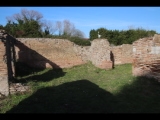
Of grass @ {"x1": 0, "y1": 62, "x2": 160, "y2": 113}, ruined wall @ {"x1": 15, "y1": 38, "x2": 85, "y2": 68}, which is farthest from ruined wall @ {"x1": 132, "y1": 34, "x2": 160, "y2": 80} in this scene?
ruined wall @ {"x1": 15, "y1": 38, "x2": 85, "y2": 68}

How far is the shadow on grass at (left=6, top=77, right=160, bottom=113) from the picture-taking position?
5934mm

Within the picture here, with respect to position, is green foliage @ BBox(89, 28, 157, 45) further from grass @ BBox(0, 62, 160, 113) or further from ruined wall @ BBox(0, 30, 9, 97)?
ruined wall @ BBox(0, 30, 9, 97)

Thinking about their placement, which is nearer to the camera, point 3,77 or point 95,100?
point 95,100

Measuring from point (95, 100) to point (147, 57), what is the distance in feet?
11.8

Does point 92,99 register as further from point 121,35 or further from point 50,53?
point 121,35

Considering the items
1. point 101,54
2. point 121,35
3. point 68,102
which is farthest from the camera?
point 121,35

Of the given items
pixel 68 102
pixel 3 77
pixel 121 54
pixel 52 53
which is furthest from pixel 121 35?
pixel 68 102

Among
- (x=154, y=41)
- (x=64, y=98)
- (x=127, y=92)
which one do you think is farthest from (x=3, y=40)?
(x=154, y=41)

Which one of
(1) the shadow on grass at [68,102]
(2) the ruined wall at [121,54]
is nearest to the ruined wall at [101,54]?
(2) the ruined wall at [121,54]

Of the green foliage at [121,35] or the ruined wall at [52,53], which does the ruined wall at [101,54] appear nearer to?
the ruined wall at [52,53]

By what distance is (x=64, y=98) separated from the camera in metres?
7.25

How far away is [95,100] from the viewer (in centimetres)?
677
